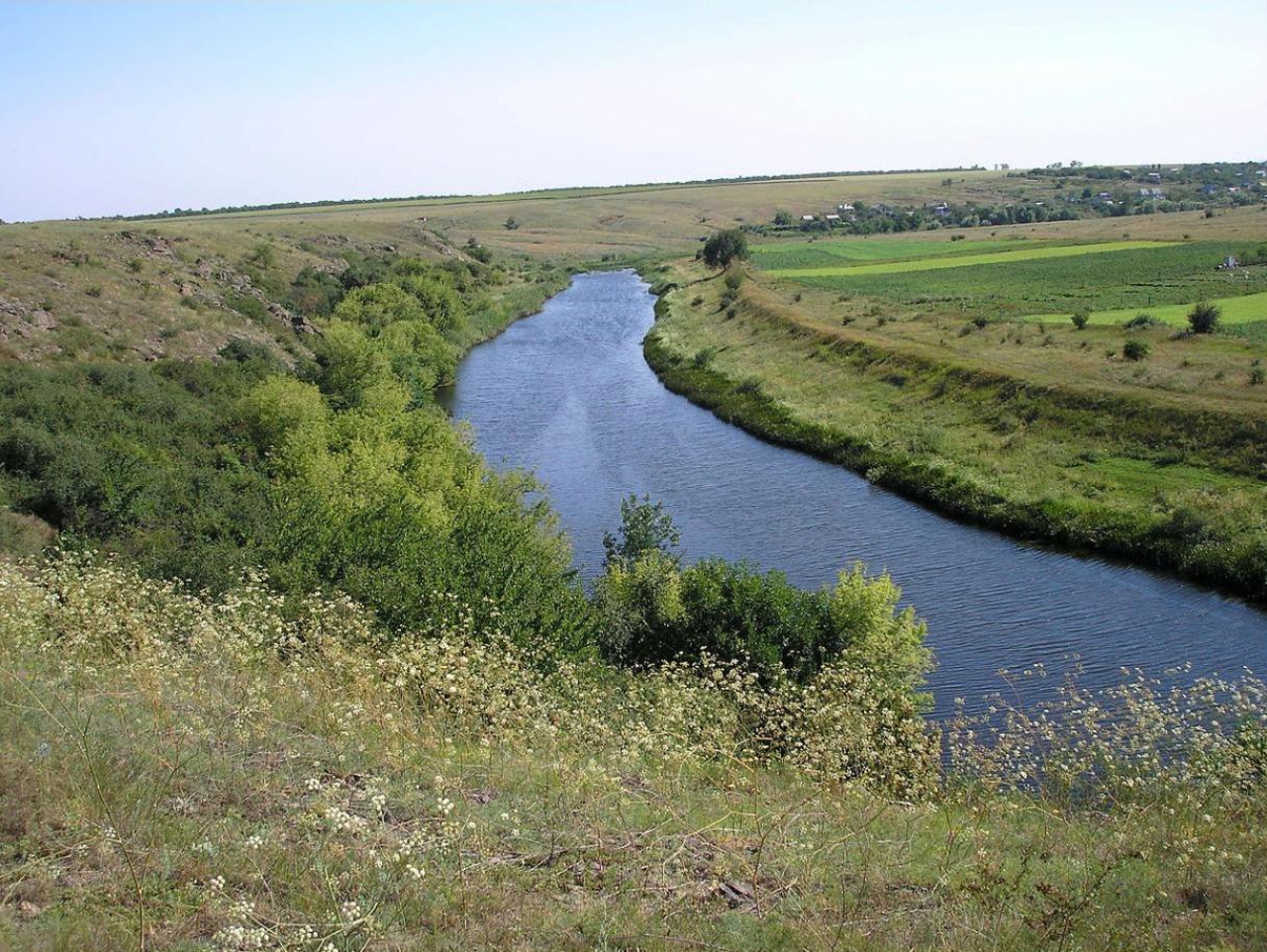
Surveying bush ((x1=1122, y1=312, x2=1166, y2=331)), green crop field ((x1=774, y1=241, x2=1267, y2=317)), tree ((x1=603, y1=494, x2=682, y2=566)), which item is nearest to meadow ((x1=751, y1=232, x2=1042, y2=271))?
green crop field ((x1=774, y1=241, x2=1267, y2=317))

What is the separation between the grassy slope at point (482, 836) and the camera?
A: 519 cm

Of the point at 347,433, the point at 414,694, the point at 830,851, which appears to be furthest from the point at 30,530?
the point at 830,851

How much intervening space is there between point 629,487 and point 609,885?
1057 inches

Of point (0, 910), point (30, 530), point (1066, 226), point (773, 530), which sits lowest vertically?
point (773, 530)

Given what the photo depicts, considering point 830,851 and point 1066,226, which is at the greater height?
point 1066,226

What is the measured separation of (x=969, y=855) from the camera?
6680 millimetres

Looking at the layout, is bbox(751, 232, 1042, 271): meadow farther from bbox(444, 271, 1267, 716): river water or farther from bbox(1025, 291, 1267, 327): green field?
bbox(444, 271, 1267, 716): river water

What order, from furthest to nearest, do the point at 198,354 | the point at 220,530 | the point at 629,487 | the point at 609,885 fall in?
the point at 198,354 → the point at 629,487 → the point at 220,530 → the point at 609,885

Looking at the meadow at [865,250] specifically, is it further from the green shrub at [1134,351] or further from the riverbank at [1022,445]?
the green shrub at [1134,351]

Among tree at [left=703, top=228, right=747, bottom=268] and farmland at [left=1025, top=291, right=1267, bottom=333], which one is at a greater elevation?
tree at [left=703, top=228, right=747, bottom=268]

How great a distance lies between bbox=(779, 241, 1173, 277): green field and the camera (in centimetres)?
8131

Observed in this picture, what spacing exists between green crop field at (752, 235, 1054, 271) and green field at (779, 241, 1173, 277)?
2.35 meters

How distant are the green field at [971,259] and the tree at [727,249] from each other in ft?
19.6

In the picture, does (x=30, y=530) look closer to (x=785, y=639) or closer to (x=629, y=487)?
(x=785, y=639)
